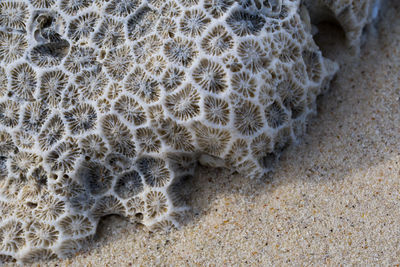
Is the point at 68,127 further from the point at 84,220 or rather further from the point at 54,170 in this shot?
the point at 84,220

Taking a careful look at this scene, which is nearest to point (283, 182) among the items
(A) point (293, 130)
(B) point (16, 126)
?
(A) point (293, 130)

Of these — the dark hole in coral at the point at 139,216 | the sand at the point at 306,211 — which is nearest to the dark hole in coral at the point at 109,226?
the sand at the point at 306,211

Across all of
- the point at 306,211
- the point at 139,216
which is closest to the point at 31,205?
the point at 139,216

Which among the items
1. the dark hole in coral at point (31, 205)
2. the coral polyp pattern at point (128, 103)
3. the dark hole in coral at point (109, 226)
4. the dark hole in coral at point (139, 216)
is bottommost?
the dark hole in coral at point (109, 226)

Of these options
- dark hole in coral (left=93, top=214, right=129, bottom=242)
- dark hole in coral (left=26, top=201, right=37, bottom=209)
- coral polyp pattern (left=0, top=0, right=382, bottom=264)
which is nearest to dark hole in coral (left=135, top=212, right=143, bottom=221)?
coral polyp pattern (left=0, top=0, right=382, bottom=264)

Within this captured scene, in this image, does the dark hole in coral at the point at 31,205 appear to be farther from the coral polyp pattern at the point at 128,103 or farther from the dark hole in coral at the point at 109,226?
the dark hole in coral at the point at 109,226

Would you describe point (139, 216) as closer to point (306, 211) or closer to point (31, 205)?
point (31, 205)
